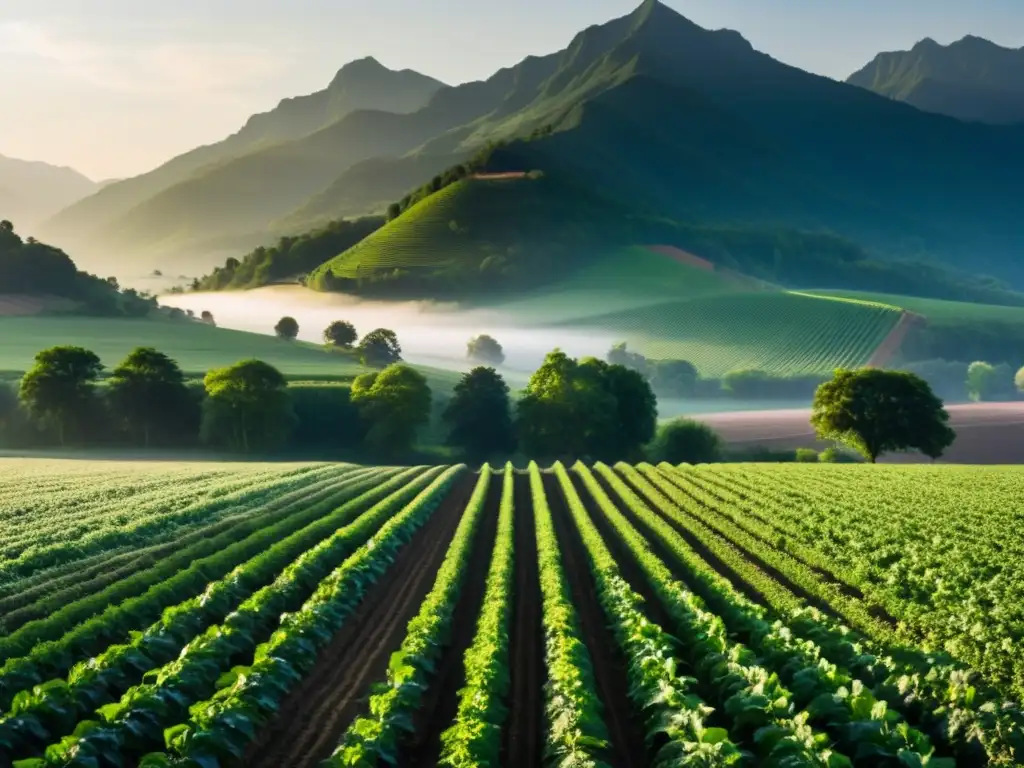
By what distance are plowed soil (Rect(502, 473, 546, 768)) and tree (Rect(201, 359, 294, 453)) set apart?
2494 inches

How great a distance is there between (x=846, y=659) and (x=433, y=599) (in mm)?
10366

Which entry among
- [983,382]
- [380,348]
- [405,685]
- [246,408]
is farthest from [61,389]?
[983,382]

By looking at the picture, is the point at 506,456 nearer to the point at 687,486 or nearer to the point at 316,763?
the point at 687,486

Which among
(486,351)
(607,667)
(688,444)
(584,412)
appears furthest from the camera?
(486,351)

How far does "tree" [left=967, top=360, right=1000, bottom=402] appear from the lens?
146 metres

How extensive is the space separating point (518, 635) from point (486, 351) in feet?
486

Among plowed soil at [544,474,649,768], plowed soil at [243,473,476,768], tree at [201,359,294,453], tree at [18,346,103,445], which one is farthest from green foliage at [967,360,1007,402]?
plowed soil at [243,473,476,768]

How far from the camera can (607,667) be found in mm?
18906

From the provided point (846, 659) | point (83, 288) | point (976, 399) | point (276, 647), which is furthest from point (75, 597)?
point (83, 288)

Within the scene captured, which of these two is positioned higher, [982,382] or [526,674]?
[982,382]

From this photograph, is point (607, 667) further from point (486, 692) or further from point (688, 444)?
point (688, 444)

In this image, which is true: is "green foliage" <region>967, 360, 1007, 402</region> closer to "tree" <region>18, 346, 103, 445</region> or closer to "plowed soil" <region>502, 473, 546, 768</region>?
"tree" <region>18, 346, 103, 445</region>

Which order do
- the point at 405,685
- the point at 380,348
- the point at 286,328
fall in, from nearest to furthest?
the point at 405,685 → the point at 380,348 → the point at 286,328

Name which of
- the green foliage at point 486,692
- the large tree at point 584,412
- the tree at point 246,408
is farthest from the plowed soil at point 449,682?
the tree at point 246,408
